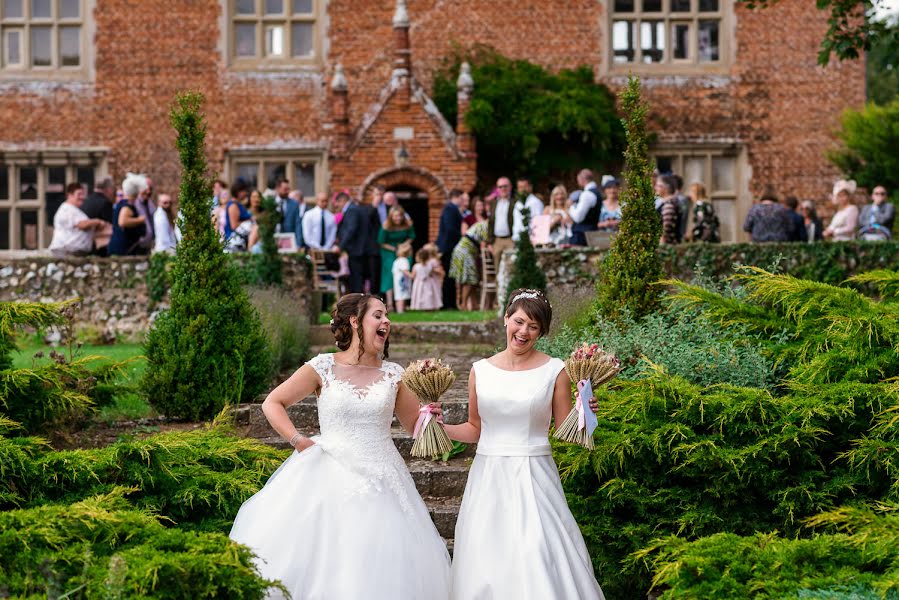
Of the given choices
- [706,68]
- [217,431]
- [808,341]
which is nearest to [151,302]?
[217,431]

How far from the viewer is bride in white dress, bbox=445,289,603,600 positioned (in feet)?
18.9

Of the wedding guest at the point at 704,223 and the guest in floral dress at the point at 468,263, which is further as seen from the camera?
the guest in floral dress at the point at 468,263

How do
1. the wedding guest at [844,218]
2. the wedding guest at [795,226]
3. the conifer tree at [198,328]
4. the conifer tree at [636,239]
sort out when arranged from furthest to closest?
the wedding guest at [844,218]
the wedding guest at [795,226]
the conifer tree at [198,328]
the conifer tree at [636,239]

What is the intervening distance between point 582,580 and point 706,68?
16238mm

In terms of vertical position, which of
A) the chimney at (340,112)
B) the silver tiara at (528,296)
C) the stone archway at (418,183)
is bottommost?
the silver tiara at (528,296)

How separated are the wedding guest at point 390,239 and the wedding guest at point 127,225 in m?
3.40

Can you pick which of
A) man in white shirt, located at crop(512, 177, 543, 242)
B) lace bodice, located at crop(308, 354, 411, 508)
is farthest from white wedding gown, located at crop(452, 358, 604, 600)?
man in white shirt, located at crop(512, 177, 543, 242)

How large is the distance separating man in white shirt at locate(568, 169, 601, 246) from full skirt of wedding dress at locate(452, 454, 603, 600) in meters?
9.46

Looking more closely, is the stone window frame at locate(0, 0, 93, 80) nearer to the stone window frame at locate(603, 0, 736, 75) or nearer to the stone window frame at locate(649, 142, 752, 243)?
the stone window frame at locate(603, 0, 736, 75)

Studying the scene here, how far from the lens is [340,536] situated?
5.76m

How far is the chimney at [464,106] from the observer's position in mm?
19561

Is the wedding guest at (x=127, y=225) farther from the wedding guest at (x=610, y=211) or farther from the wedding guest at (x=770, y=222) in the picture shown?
the wedding guest at (x=770, y=222)

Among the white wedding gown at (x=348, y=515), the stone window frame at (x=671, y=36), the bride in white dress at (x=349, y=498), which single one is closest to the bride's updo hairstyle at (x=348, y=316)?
the bride in white dress at (x=349, y=498)

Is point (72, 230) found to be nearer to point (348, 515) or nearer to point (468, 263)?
point (468, 263)
